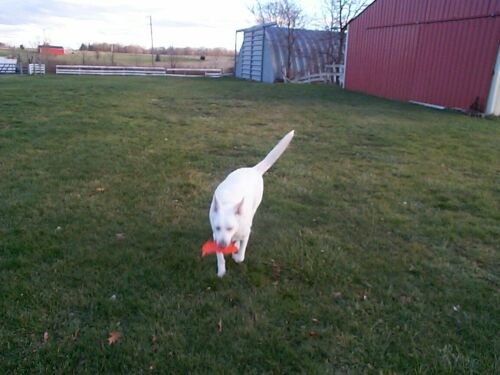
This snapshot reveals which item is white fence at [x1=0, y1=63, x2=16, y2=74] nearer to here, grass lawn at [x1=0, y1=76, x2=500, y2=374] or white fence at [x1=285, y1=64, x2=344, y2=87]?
white fence at [x1=285, y1=64, x2=344, y2=87]

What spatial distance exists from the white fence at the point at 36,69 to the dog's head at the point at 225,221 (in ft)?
106

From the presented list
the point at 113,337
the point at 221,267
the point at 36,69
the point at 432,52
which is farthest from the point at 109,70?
the point at 113,337

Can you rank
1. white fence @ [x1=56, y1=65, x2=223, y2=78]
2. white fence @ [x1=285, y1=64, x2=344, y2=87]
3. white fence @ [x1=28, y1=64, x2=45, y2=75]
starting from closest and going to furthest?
white fence @ [x1=285, y1=64, x2=344, y2=87] < white fence @ [x1=28, y1=64, x2=45, y2=75] < white fence @ [x1=56, y1=65, x2=223, y2=78]

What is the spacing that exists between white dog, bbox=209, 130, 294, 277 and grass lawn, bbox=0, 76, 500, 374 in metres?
0.35

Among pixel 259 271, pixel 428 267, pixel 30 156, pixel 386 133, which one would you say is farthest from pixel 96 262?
pixel 386 133

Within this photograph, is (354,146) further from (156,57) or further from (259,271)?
(156,57)

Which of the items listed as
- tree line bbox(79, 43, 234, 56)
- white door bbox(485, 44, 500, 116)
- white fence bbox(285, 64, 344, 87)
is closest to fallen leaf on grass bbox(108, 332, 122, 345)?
white door bbox(485, 44, 500, 116)

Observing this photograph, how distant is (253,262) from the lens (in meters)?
3.93

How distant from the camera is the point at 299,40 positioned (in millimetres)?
28578

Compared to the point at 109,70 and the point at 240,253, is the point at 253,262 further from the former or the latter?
the point at 109,70

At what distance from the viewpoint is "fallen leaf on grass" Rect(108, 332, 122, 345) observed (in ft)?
9.37

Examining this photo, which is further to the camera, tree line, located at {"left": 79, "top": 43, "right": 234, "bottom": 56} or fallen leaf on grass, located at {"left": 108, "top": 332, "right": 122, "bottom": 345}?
tree line, located at {"left": 79, "top": 43, "right": 234, "bottom": 56}

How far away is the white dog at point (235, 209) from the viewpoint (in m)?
3.10

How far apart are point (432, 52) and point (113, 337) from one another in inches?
627
